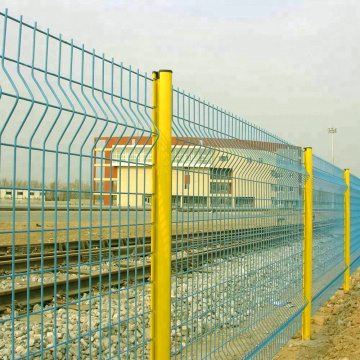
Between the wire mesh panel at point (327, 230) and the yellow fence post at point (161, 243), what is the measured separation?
503 centimetres

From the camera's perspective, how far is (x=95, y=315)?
6703 millimetres

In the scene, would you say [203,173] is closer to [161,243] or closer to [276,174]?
[161,243]

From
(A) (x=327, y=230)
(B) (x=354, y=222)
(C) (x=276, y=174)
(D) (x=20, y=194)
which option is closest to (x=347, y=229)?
(B) (x=354, y=222)

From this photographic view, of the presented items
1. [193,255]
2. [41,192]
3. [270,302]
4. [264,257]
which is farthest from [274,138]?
[41,192]

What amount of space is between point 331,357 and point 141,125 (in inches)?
194

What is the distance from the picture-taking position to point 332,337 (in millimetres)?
7734

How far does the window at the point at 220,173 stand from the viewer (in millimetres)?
4143

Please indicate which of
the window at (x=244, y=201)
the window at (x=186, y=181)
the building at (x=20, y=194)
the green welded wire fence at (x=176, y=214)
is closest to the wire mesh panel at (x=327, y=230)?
the green welded wire fence at (x=176, y=214)

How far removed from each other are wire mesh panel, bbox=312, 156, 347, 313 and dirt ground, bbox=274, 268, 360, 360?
1.13ft

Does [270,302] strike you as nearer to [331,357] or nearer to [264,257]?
[264,257]

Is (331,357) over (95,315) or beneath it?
beneath

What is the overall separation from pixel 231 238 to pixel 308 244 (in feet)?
10.6

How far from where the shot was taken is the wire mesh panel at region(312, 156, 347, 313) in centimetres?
814

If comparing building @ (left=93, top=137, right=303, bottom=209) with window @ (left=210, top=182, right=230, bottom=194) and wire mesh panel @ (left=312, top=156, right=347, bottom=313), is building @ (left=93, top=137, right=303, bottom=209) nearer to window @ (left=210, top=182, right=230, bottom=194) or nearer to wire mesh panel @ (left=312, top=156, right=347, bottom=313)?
window @ (left=210, top=182, right=230, bottom=194)
